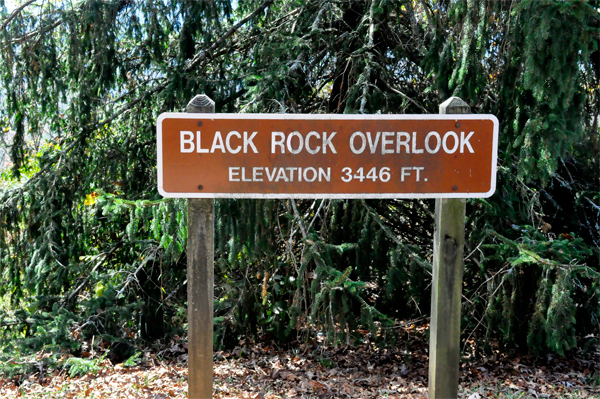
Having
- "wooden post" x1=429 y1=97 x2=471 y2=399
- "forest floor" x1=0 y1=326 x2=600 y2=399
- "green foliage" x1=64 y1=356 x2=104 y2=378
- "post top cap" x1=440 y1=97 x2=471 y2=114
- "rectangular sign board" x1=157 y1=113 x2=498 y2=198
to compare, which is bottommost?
"forest floor" x1=0 y1=326 x2=600 y2=399

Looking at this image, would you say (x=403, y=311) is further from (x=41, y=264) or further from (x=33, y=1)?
(x=33, y=1)

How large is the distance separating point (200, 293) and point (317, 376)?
11.0ft

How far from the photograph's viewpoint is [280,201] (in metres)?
5.31

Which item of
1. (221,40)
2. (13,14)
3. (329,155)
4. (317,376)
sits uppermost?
(13,14)

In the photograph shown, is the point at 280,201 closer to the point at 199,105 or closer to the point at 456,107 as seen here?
the point at 199,105

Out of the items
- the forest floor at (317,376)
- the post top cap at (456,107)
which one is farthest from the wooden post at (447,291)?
the forest floor at (317,376)

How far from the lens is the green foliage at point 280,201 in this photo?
452cm

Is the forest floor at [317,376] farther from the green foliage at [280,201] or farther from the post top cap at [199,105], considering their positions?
the post top cap at [199,105]

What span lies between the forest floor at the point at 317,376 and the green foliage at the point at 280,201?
287mm

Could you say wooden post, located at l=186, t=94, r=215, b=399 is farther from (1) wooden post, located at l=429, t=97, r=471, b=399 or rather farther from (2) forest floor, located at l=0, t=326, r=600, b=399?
(2) forest floor, located at l=0, t=326, r=600, b=399

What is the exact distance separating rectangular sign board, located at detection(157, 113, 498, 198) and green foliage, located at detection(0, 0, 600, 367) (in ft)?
5.56

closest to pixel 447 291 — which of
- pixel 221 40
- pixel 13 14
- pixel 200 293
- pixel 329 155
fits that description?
pixel 329 155

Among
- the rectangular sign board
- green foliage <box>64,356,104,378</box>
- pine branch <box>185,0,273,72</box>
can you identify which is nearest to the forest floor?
green foliage <box>64,356,104,378</box>

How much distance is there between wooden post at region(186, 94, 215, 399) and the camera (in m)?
2.51
